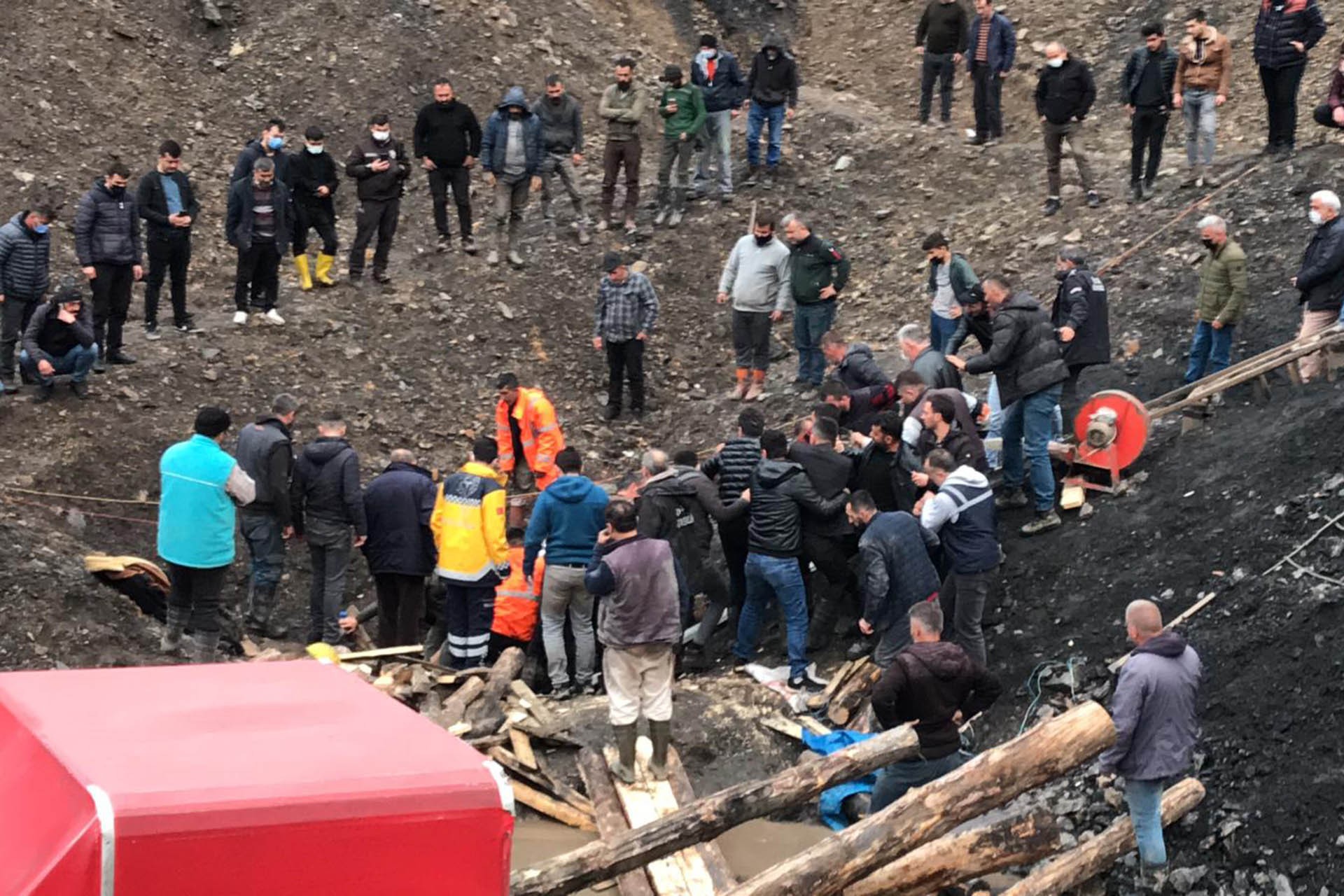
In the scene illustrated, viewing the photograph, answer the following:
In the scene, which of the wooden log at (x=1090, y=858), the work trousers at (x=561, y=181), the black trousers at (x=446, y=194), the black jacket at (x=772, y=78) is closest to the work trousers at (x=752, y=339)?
the work trousers at (x=561, y=181)

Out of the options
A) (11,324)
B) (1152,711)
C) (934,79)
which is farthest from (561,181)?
(1152,711)

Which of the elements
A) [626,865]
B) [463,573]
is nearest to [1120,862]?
[626,865]

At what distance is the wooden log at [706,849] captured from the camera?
10.0 meters

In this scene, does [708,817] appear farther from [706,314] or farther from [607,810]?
[706,314]

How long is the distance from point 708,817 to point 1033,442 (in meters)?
5.03

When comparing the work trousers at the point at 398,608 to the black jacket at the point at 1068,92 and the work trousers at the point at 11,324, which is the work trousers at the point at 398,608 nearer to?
the work trousers at the point at 11,324

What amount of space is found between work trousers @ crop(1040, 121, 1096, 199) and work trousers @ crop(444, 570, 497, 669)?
31.8ft

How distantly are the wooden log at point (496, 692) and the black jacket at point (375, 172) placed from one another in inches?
309

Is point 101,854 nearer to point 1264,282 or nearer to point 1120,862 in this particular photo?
point 1120,862

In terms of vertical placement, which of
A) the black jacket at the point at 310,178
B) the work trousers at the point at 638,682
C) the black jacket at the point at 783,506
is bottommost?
the work trousers at the point at 638,682

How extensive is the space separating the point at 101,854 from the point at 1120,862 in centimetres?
618

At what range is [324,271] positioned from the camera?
19703 mm

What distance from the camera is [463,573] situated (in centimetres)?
1327

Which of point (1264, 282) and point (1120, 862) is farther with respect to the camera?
point (1264, 282)
